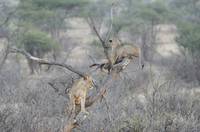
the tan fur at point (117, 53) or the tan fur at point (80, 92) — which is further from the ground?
the tan fur at point (117, 53)

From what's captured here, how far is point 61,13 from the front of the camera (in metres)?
22.0

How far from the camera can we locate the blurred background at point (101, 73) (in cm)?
631

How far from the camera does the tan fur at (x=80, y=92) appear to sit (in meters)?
4.31

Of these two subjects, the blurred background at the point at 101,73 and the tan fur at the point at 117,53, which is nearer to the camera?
the tan fur at the point at 117,53

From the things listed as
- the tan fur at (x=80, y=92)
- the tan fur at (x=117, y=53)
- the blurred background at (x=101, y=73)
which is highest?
the tan fur at (x=117, y=53)

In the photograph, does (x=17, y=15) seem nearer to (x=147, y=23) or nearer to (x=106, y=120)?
(x=147, y=23)

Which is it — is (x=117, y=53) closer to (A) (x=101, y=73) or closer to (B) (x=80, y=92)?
(A) (x=101, y=73)

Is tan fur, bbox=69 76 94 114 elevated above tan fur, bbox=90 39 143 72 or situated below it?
below

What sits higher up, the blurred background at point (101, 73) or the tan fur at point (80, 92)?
the tan fur at point (80, 92)

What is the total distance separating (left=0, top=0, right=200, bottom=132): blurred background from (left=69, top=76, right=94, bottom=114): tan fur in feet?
0.39

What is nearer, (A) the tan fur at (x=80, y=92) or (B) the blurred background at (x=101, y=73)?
(A) the tan fur at (x=80, y=92)

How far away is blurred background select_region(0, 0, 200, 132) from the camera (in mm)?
6309

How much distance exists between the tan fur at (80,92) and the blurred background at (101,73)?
0.39ft

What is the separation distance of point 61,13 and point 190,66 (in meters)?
8.39
